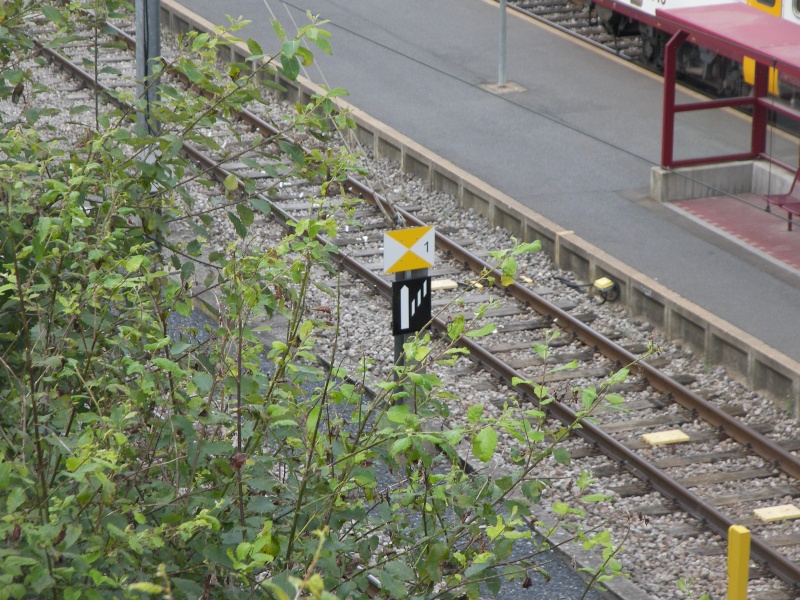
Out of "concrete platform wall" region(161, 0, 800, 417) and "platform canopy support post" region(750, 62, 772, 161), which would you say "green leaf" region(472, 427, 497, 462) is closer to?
"concrete platform wall" region(161, 0, 800, 417)

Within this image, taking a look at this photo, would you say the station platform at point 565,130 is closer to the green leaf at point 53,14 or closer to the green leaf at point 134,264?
the green leaf at point 53,14

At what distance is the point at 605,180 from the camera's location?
14602 millimetres

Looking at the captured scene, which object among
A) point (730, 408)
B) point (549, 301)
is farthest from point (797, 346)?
point (549, 301)

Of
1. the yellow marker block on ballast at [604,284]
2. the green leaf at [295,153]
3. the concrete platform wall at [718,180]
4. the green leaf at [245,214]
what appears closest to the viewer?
the green leaf at [295,153]

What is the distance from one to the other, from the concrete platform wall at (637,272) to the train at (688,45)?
1.57m

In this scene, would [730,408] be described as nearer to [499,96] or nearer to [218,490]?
[218,490]

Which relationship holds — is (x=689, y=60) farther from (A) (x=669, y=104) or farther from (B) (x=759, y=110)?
(A) (x=669, y=104)

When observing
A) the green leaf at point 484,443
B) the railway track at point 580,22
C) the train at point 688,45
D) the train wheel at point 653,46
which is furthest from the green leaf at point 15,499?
the railway track at point 580,22

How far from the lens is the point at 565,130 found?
16.3 m

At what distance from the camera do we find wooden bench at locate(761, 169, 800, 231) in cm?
1325

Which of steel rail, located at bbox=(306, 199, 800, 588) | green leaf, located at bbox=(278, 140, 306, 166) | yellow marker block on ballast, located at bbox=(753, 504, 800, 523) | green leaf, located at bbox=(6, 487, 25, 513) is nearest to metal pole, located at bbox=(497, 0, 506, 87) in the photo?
steel rail, located at bbox=(306, 199, 800, 588)

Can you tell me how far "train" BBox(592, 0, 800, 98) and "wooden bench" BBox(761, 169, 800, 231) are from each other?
137 cm

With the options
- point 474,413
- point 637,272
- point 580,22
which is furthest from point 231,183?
point 580,22

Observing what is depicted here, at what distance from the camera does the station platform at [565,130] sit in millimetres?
12367
